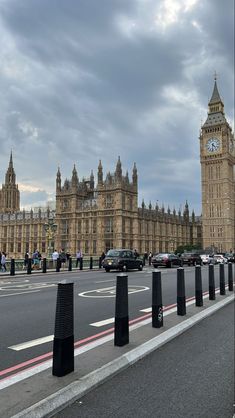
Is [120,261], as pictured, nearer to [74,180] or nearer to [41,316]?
[41,316]

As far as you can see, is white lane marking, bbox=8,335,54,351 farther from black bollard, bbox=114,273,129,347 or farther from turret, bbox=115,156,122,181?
turret, bbox=115,156,122,181

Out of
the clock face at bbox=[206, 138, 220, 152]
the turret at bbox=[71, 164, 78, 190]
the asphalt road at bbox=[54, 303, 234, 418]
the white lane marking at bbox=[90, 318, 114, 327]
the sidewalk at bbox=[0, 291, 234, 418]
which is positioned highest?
the clock face at bbox=[206, 138, 220, 152]

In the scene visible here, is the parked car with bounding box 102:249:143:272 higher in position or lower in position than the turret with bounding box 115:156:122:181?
lower

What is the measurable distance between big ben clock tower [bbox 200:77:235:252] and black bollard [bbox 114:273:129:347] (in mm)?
103215

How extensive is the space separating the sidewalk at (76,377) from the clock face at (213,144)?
10982 cm

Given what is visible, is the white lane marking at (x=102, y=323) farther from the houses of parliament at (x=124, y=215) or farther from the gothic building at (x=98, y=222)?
the gothic building at (x=98, y=222)

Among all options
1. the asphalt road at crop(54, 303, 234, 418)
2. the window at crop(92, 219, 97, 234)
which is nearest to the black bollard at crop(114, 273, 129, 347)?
the asphalt road at crop(54, 303, 234, 418)

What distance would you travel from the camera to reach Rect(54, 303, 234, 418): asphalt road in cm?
350

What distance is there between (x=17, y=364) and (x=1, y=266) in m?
22.9

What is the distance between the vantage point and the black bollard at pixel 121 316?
544 cm

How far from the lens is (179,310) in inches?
320

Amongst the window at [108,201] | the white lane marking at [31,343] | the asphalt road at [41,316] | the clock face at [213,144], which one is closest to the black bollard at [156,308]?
the asphalt road at [41,316]

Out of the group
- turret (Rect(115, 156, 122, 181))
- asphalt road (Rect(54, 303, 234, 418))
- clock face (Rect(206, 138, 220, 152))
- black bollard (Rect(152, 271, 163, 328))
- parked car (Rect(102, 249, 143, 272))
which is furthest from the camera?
clock face (Rect(206, 138, 220, 152))

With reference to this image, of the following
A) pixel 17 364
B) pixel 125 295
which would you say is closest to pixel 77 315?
pixel 125 295
